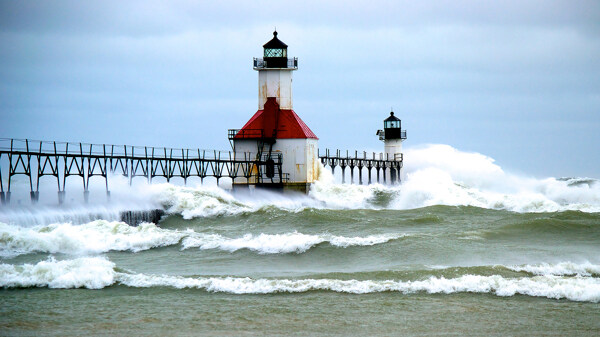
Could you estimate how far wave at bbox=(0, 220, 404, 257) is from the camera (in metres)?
18.2

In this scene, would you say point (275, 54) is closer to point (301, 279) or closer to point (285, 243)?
point (285, 243)

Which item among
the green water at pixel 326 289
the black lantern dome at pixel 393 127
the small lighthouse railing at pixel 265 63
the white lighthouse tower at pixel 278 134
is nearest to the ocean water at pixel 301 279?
the green water at pixel 326 289

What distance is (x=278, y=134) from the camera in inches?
1576

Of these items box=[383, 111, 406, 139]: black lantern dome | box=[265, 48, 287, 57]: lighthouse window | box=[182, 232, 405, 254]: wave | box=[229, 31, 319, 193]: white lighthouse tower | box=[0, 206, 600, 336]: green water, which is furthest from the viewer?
box=[383, 111, 406, 139]: black lantern dome

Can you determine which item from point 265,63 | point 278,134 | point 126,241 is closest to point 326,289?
point 126,241

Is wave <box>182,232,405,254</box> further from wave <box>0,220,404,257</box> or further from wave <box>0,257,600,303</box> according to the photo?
wave <box>0,257,600,303</box>

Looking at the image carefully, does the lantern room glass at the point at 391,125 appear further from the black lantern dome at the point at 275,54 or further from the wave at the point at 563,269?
the wave at the point at 563,269

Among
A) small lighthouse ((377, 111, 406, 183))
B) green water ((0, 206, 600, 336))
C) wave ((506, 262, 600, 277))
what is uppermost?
small lighthouse ((377, 111, 406, 183))

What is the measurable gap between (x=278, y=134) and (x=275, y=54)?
4.78 meters

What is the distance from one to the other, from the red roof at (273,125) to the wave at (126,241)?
63.8 feet

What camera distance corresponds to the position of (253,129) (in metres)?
40.2

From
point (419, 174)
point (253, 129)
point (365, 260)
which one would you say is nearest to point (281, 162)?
point (253, 129)

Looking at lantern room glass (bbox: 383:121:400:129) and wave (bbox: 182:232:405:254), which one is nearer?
wave (bbox: 182:232:405:254)

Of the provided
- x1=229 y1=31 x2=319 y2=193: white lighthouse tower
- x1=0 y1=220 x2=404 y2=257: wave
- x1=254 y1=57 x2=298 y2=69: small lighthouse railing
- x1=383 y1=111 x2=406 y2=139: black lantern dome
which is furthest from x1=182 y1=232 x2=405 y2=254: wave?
x1=383 y1=111 x2=406 y2=139: black lantern dome
